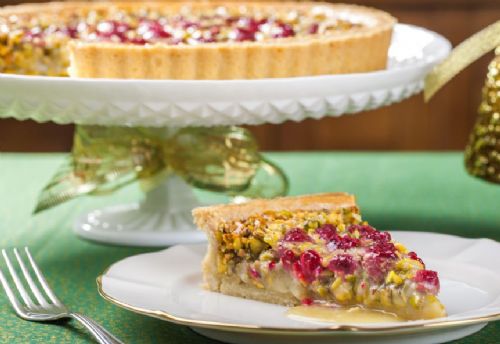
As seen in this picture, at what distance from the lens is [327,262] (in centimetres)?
116

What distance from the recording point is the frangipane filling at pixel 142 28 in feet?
5.80

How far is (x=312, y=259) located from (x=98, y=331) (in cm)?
24

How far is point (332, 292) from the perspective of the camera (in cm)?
117

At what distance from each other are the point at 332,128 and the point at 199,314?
2.74 metres

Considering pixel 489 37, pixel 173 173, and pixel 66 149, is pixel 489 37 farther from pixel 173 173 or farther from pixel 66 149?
pixel 66 149

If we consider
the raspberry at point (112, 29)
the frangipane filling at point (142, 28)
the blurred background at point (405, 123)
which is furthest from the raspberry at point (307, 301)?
the blurred background at point (405, 123)

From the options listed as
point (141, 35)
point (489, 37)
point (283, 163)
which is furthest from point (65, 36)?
point (489, 37)

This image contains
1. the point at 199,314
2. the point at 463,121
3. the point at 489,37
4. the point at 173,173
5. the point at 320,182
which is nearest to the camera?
the point at 199,314

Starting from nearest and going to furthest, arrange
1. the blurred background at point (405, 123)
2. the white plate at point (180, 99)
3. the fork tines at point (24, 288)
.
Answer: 1. the fork tines at point (24, 288)
2. the white plate at point (180, 99)
3. the blurred background at point (405, 123)

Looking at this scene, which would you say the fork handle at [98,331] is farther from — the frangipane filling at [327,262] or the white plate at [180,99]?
the white plate at [180,99]

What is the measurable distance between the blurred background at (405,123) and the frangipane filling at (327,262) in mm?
2460

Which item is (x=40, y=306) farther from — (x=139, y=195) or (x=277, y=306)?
(x=139, y=195)

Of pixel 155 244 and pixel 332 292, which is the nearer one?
pixel 332 292

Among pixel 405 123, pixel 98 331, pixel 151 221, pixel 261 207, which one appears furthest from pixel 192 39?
pixel 405 123
